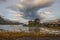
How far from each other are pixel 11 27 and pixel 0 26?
20 cm

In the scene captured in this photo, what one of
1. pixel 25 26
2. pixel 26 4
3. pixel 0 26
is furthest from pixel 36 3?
pixel 0 26

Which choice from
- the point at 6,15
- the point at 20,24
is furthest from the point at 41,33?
the point at 6,15

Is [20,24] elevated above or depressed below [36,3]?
below

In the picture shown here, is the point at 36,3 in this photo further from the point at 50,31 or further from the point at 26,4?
the point at 50,31

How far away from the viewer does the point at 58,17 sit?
4.25 m

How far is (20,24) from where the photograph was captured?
4242mm

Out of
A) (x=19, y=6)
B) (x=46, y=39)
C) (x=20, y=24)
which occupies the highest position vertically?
(x=19, y=6)

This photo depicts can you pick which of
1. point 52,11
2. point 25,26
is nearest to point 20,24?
point 25,26

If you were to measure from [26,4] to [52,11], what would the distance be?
0.50m

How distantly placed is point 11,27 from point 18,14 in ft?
0.90

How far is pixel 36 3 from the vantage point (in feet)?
14.0

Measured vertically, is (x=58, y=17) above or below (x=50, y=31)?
above

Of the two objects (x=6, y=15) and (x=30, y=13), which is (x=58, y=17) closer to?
(x=30, y=13)

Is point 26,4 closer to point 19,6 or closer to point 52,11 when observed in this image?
point 19,6
